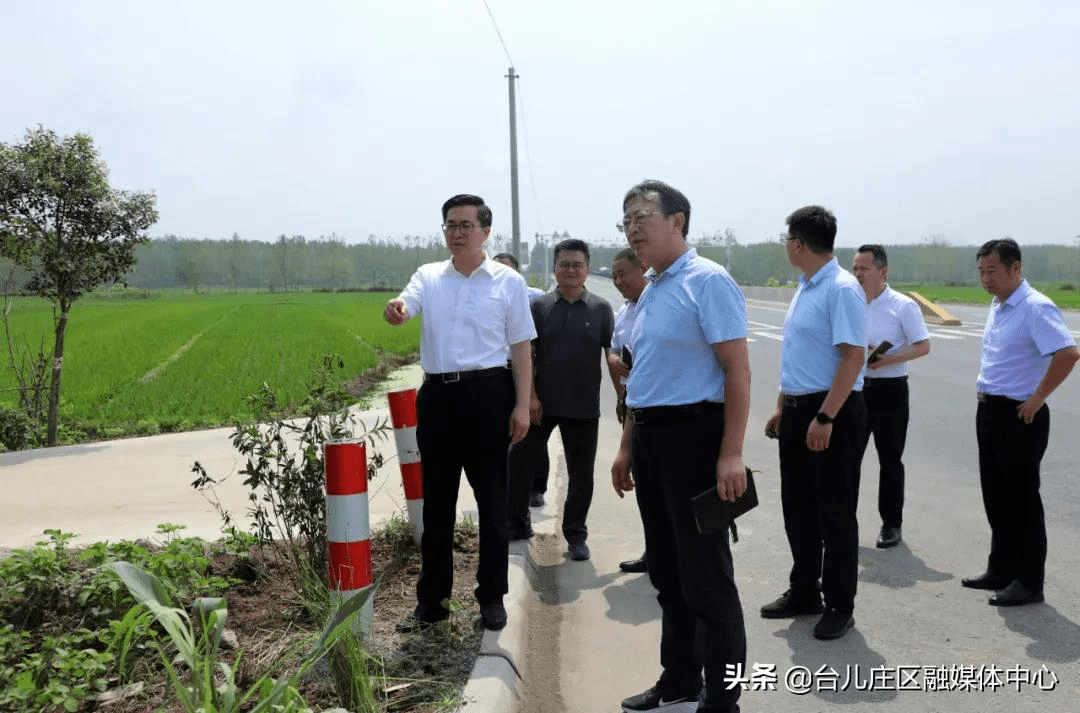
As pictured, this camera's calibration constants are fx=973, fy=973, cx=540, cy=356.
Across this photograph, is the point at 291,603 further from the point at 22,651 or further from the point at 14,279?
the point at 14,279

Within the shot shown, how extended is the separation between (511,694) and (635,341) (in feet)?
4.69

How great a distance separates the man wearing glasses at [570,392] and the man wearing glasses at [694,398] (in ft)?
8.04

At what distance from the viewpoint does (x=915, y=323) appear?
19.5 feet

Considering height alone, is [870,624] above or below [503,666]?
below

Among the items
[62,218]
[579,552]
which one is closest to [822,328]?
[579,552]

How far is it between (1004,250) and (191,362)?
61.7 ft

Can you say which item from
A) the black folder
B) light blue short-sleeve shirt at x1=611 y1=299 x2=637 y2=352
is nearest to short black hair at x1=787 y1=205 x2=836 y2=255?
light blue short-sleeve shirt at x1=611 y1=299 x2=637 y2=352

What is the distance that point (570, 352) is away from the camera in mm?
6062

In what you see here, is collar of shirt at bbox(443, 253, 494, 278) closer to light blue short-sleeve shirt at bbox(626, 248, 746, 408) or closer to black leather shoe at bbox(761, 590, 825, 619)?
light blue short-sleeve shirt at bbox(626, 248, 746, 408)

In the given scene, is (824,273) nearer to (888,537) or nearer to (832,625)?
(832,625)

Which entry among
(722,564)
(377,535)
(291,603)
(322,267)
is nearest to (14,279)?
(377,535)

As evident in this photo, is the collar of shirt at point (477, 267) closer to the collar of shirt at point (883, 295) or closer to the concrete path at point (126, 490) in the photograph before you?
the concrete path at point (126, 490)

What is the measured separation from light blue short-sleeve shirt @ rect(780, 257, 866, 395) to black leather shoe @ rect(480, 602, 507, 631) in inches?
66.6

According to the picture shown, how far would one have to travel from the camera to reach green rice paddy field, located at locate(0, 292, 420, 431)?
12820mm
